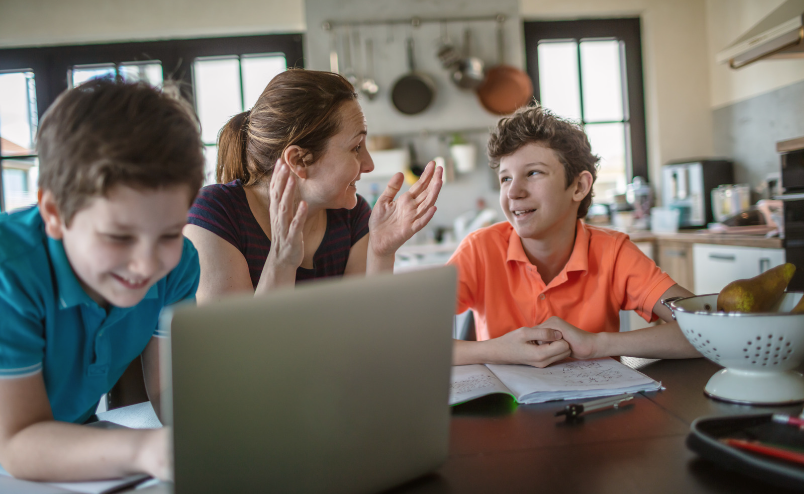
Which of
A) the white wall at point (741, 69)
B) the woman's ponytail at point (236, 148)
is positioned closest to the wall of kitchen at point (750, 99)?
the white wall at point (741, 69)

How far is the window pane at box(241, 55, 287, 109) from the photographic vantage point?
388 centimetres

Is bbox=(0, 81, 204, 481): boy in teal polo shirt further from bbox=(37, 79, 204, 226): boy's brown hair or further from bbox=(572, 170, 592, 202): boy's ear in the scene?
bbox=(572, 170, 592, 202): boy's ear

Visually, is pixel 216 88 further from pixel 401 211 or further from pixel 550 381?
pixel 550 381

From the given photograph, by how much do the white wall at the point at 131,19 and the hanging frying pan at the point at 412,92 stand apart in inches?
29.5

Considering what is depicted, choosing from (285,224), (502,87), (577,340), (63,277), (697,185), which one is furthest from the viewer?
(502,87)

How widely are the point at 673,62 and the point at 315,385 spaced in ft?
13.1

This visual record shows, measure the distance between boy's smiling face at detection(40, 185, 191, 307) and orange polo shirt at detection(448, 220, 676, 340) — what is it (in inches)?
34.1

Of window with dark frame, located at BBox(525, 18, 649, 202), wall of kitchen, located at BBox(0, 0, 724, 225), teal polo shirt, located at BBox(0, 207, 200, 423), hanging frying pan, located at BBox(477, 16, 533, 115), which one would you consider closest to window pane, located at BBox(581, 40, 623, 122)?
window with dark frame, located at BBox(525, 18, 649, 202)

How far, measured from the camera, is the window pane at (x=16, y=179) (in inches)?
150

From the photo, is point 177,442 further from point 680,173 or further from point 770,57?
point 680,173

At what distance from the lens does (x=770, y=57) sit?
265 cm

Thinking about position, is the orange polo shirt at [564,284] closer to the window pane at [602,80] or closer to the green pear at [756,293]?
the green pear at [756,293]

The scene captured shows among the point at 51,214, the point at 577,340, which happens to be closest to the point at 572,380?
the point at 577,340

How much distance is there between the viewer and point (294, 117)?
130cm
